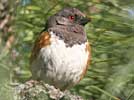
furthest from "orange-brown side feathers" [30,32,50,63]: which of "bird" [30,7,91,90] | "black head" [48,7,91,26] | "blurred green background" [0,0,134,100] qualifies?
"black head" [48,7,91,26]

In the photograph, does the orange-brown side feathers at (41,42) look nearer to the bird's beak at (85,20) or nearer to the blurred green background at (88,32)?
the blurred green background at (88,32)

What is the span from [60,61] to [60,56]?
0.04 m

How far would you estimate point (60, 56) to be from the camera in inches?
110

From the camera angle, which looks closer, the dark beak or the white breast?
the white breast

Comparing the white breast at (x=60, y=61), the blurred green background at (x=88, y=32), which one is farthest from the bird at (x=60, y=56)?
the blurred green background at (x=88, y=32)

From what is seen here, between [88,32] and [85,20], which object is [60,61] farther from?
[88,32]

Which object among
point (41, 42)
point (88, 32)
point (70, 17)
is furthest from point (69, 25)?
point (41, 42)

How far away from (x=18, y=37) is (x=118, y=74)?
2700 millimetres

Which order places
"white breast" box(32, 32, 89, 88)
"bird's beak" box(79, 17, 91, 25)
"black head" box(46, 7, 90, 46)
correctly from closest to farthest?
"white breast" box(32, 32, 89, 88) < "black head" box(46, 7, 90, 46) < "bird's beak" box(79, 17, 91, 25)

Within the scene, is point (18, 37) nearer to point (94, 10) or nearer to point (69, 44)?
point (94, 10)

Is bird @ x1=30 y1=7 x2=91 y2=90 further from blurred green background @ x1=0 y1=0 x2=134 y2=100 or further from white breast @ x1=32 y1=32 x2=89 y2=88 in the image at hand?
blurred green background @ x1=0 y1=0 x2=134 y2=100

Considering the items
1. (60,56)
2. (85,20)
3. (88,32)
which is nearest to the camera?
(60,56)

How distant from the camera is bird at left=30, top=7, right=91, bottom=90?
2812 millimetres

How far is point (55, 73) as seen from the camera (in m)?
2.94
